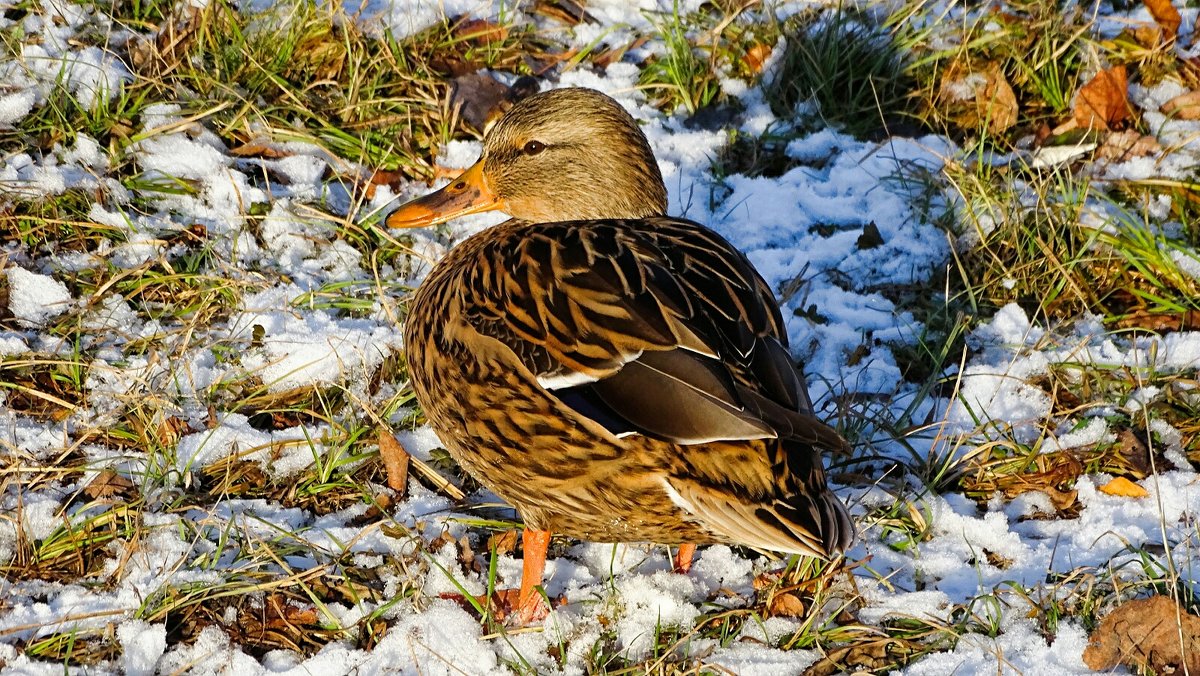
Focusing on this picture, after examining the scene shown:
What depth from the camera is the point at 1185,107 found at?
5.62 metres

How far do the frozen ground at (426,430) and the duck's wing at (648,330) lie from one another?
0.64 m

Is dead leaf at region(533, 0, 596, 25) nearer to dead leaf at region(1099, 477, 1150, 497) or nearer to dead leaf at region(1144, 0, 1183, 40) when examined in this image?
dead leaf at region(1144, 0, 1183, 40)

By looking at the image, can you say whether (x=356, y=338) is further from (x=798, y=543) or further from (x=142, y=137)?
(x=798, y=543)

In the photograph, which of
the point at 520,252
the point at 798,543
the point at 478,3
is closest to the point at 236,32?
the point at 478,3

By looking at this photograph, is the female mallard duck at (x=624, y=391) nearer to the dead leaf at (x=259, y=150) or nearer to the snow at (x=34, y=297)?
the snow at (x=34, y=297)

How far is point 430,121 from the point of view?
546cm

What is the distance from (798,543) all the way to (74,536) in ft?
6.60

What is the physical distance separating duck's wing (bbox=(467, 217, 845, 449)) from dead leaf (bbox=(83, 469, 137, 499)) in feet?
3.90

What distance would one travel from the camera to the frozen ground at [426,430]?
3.43 metres

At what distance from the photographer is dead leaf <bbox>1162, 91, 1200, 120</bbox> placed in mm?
5602

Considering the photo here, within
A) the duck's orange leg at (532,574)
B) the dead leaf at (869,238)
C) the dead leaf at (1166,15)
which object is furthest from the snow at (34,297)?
the dead leaf at (1166,15)

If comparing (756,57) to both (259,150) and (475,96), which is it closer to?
(475,96)

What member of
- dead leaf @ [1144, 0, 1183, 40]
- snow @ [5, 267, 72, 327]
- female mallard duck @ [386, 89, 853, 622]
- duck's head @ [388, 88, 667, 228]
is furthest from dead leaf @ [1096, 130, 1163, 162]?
snow @ [5, 267, 72, 327]

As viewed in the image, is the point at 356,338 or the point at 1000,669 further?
the point at 356,338
